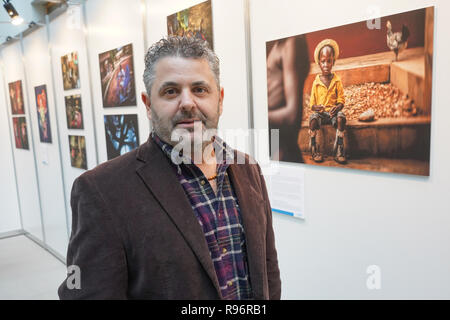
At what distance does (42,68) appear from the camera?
17.5 feet

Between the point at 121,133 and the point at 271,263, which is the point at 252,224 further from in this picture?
the point at 121,133

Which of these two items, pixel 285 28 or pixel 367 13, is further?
pixel 285 28

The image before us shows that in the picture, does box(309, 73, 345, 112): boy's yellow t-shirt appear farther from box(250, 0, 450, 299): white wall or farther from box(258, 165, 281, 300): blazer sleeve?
box(258, 165, 281, 300): blazer sleeve

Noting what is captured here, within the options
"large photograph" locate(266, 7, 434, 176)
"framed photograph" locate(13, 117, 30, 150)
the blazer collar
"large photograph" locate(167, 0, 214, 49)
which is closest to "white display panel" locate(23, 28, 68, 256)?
"framed photograph" locate(13, 117, 30, 150)

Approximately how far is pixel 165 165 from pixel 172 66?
354 mm

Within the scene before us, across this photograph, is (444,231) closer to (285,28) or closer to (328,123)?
(328,123)

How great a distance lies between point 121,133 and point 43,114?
2440mm

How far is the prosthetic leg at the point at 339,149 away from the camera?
2019mm

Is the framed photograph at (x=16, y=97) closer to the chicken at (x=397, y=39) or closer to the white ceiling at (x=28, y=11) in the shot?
the white ceiling at (x=28, y=11)

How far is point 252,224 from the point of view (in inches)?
55.6

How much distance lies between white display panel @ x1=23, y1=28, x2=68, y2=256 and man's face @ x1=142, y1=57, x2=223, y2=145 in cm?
430

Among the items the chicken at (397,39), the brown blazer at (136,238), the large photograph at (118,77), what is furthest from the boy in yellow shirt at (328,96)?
the large photograph at (118,77)

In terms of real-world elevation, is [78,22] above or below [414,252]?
above

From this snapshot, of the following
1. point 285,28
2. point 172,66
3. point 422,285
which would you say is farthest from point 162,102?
point 422,285
